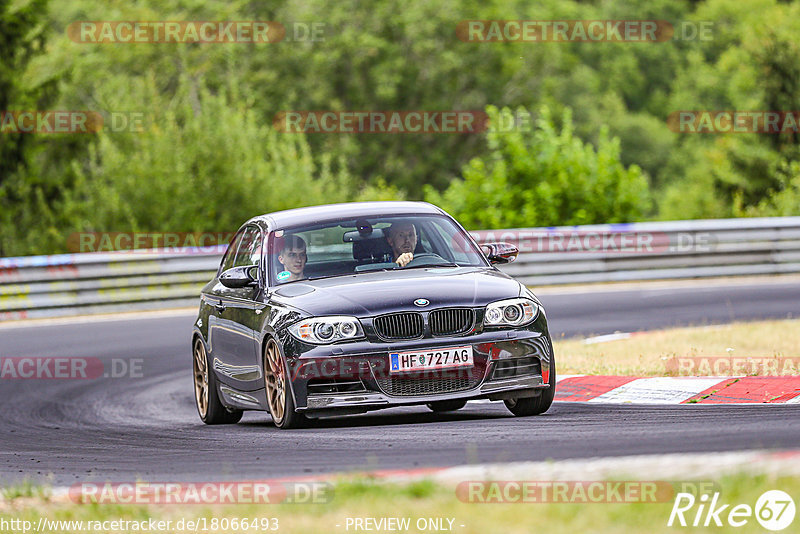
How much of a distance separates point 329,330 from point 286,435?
2.36 feet

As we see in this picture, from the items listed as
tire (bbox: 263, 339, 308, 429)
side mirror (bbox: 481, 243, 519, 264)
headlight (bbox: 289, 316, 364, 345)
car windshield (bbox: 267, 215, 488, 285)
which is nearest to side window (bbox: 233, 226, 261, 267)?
car windshield (bbox: 267, 215, 488, 285)

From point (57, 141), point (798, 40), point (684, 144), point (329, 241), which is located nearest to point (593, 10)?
point (684, 144)

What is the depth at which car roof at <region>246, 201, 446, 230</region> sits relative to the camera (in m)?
10.5

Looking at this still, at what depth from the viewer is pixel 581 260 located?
23656mm

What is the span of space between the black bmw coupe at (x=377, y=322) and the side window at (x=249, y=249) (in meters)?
0.07

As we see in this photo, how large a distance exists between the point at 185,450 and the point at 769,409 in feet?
11.8

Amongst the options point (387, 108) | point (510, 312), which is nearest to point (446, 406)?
point (510, 312)

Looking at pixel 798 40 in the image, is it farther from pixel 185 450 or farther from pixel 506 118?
pixel 185 450

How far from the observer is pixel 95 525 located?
20.0 feet

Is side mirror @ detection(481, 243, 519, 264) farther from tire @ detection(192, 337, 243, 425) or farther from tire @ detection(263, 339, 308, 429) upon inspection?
tire @ detection(192, 337, 243, 425)

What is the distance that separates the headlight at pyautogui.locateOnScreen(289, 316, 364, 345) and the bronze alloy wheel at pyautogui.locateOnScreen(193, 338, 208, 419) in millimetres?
2481

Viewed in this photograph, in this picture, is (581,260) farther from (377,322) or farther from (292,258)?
(377,322)

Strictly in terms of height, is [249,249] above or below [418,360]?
above

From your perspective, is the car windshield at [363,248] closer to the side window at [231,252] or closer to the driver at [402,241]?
the driver at [402,241]
